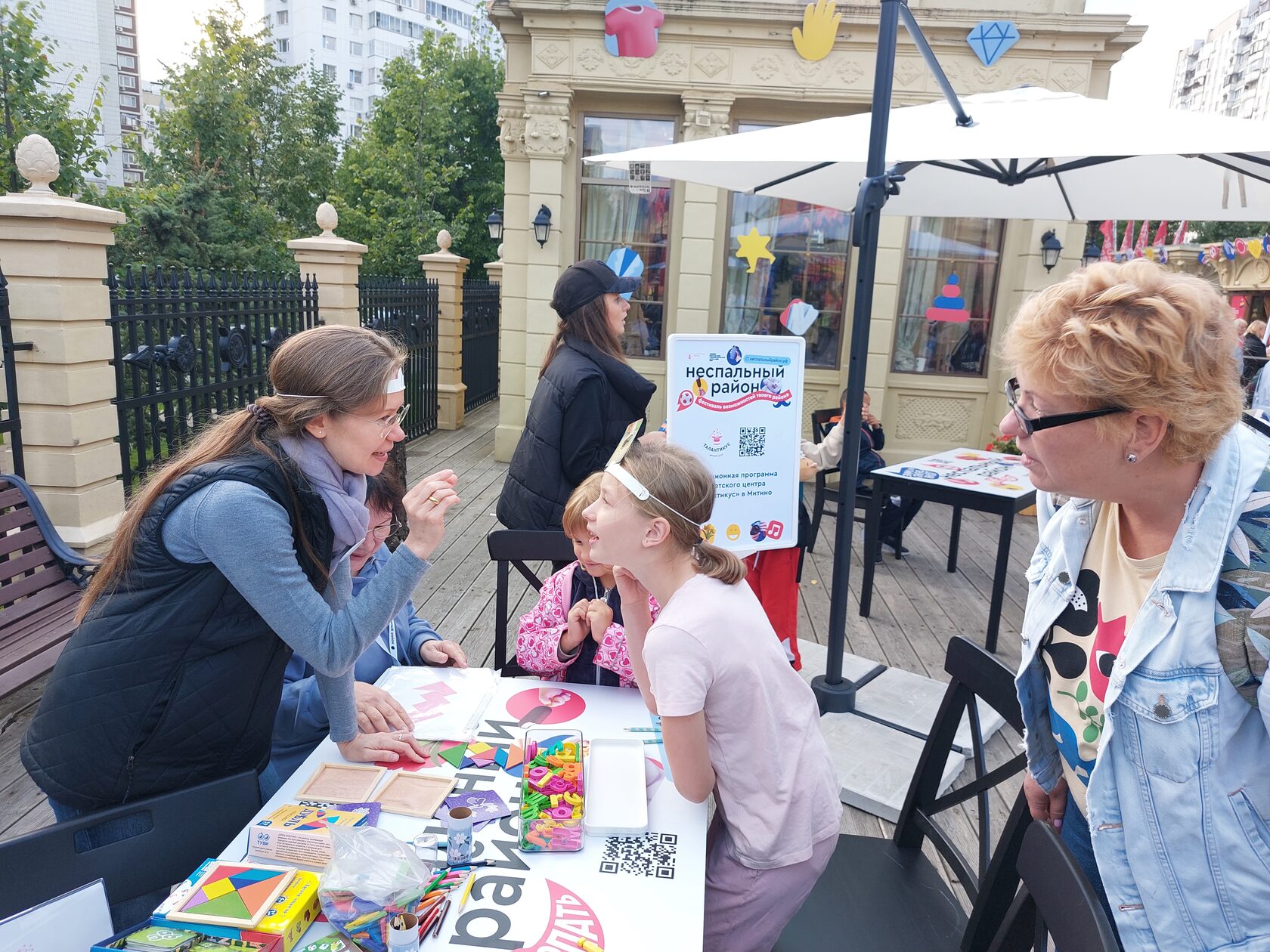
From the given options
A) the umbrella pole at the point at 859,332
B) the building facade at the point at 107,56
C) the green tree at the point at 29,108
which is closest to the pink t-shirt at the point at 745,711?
the umbrella pole at the point at 859,332

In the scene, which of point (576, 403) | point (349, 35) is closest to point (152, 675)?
point (576, 403)

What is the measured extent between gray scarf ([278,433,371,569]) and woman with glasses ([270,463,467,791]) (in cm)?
17

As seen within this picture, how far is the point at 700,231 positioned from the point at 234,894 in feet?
23.1

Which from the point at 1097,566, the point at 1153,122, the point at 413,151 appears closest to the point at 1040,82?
the point at 1153,122

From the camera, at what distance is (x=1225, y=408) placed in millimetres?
1143

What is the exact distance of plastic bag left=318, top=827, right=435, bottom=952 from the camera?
3.85 feet

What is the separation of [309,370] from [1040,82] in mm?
7627

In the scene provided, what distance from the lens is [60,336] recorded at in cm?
381

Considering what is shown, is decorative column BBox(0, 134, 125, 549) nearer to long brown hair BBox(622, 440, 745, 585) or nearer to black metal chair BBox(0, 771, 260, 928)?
black metal chair BBox(0, 771, 260, 928)

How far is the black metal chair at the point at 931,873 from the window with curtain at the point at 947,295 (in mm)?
6416

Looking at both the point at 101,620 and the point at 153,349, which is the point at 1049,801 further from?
the point at 153,349

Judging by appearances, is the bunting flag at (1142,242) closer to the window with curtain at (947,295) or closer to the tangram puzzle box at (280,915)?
the window with curtain at (947,295)

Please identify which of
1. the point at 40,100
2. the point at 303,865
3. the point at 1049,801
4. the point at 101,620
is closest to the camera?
the point at 303,865

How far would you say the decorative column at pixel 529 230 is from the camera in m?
7.25
